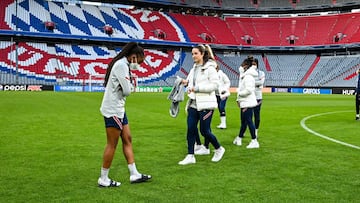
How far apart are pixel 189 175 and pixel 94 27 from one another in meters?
53.4

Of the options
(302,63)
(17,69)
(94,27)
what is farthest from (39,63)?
(302,63)

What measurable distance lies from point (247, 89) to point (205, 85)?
88.1 inches

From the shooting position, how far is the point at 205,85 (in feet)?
22.8

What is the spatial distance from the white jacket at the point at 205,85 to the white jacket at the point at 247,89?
201cm

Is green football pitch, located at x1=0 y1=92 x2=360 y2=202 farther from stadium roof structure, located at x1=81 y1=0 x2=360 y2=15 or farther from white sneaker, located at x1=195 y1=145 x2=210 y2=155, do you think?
stadium roof structure, located at x1=81 y1=0 x2=360 y2=15

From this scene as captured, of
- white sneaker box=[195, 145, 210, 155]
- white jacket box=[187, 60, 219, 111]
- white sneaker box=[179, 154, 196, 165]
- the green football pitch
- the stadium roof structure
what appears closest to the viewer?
the green football pitch

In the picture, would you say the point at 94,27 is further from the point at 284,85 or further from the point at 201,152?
the point at 201,152

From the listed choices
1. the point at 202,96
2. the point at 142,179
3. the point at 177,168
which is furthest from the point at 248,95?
the point at 142,179

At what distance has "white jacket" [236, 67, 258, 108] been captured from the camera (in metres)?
8.88

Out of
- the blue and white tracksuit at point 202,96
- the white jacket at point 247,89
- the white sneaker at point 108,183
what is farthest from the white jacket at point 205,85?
the white sneaker at point 108,183

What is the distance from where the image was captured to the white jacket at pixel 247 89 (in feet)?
29.1

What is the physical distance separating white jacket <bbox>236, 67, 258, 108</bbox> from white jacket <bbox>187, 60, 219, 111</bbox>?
2.01m

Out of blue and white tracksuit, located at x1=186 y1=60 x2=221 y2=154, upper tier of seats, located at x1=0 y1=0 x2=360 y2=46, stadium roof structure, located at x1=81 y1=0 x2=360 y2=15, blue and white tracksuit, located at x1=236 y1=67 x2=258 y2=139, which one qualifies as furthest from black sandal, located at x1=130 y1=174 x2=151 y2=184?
stadium roof structure, located at x1=81 y1=0 x2=360 y2=15

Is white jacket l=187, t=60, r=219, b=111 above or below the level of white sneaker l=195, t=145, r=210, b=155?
above
